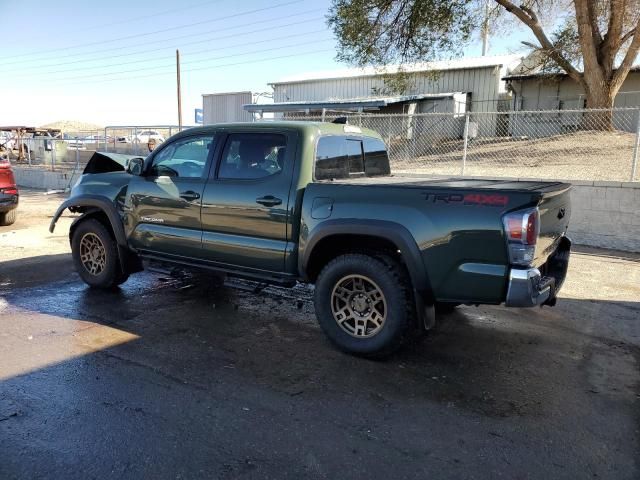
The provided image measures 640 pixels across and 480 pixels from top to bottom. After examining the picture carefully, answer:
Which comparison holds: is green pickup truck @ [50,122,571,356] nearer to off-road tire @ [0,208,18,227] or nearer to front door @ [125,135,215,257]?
front door @ [125,135,215,257]

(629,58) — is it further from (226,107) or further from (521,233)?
(226,107)

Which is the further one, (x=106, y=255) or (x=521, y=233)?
(x=106, y=255)

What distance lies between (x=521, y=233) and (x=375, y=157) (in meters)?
2.50

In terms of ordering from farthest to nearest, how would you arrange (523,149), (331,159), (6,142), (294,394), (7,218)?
(6,142) < (523,149) < (7,218) < (331,159) < (294,394)

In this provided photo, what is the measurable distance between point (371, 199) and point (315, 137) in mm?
932

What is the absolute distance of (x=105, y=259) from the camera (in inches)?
233

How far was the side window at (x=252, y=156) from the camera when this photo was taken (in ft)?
15.2

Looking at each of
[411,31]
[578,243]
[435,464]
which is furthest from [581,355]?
[411,31]

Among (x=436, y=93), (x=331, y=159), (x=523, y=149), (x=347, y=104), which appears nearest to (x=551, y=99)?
(x=436, y=93)

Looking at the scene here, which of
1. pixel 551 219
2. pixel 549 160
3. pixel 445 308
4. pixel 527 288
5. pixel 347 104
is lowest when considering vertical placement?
pixel 445 308

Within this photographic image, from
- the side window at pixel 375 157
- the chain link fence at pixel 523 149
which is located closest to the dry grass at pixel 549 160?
the chain link fence at pixel 523 149

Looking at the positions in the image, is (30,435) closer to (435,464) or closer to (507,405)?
(435,464)

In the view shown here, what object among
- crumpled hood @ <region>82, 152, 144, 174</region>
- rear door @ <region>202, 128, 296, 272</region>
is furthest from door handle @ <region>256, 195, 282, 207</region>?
crumpled hood @ <region>82, 152, 144, 174</region>

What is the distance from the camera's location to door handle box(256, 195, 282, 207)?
4457 mm
